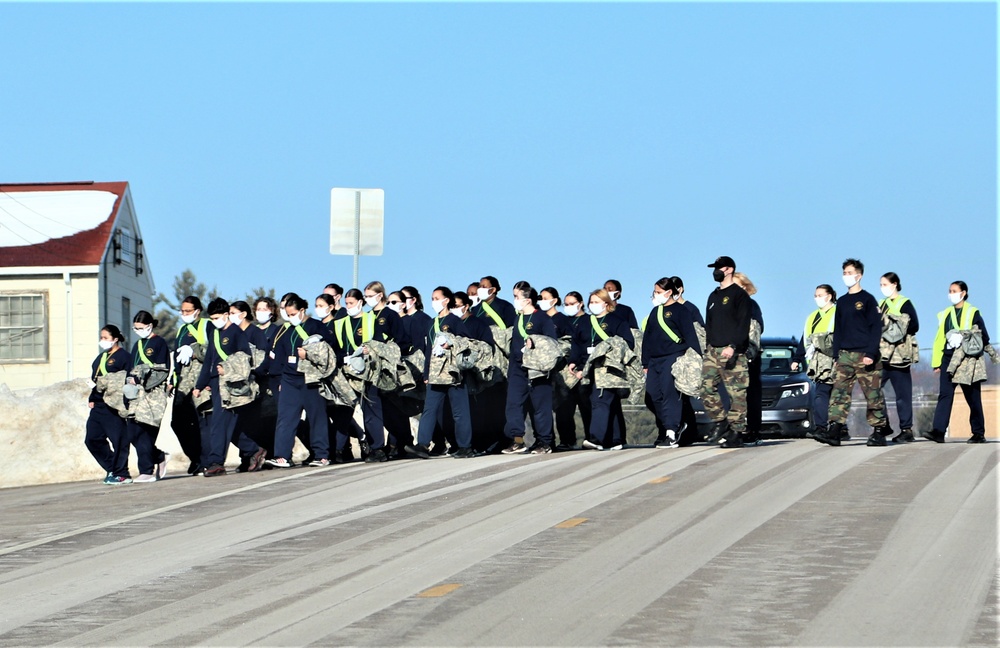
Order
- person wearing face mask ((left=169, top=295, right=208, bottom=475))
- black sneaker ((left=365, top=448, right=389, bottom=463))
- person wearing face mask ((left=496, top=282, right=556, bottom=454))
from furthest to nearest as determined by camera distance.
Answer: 1. person wearing face mask ((left=496, top=282, right=556, bottom=454))
2. black sneaker ((left=365, top=448, right=389, bottom=463))
3. person wearing face mask ((left=169, top=295, right=208, bottom=475))

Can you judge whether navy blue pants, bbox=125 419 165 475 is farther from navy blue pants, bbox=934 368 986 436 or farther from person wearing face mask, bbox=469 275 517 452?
navy blue pants, bbox=934 368 986 436

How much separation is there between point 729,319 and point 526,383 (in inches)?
108

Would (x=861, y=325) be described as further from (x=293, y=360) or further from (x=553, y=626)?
(x=553, y=626)

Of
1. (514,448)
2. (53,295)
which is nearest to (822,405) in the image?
(514,448)

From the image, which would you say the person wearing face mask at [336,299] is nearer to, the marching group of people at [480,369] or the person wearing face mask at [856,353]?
the marching group of people at [480,369]

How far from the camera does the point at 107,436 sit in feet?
56.9

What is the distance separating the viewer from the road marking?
864cm

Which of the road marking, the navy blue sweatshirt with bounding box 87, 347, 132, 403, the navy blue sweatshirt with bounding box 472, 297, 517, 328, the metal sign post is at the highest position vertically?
the metal sign post

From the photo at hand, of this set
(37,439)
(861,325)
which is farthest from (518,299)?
(37,439)

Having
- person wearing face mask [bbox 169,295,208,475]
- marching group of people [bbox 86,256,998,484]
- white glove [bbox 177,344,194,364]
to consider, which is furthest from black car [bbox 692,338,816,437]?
white glove [bbox 177,344,194,364]

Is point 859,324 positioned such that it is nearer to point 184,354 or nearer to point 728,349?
point 728,349

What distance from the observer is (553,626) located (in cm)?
775

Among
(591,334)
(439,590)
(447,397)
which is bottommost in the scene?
(439,590)

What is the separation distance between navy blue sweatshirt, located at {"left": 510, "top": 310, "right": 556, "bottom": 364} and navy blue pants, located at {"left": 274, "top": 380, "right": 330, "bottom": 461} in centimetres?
233
